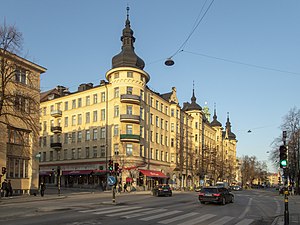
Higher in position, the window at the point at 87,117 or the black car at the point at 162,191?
the window at the point at 87,117

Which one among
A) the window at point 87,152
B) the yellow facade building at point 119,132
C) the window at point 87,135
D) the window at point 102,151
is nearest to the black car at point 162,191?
the yellow facade building at point 119,132

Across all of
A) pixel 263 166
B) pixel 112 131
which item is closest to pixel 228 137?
pixel 263 166

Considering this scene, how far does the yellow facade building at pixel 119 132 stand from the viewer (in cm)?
5678

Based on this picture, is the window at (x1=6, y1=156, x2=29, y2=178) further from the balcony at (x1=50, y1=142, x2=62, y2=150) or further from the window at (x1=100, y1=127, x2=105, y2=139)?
the balcony at (x1=50, y1=142, x2=62, y2=150)

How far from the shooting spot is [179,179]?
74.2 m

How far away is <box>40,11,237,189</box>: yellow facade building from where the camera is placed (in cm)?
5678

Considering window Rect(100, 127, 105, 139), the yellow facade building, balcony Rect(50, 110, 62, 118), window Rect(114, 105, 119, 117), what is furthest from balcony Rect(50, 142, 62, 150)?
window Rect(114, 105, 119, 117)

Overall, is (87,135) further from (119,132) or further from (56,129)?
(119,132)

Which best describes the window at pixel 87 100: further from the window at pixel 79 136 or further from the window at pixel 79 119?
the window at pixel 79 136

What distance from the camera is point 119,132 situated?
56.5 m

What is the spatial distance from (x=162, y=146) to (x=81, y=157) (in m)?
15.7

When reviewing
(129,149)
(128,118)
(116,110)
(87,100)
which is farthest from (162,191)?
(87,100)

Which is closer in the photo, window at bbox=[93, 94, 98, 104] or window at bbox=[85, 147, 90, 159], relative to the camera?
window at bbox=[85, 147, 90, 159]

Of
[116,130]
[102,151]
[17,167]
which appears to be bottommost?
[17,167]
